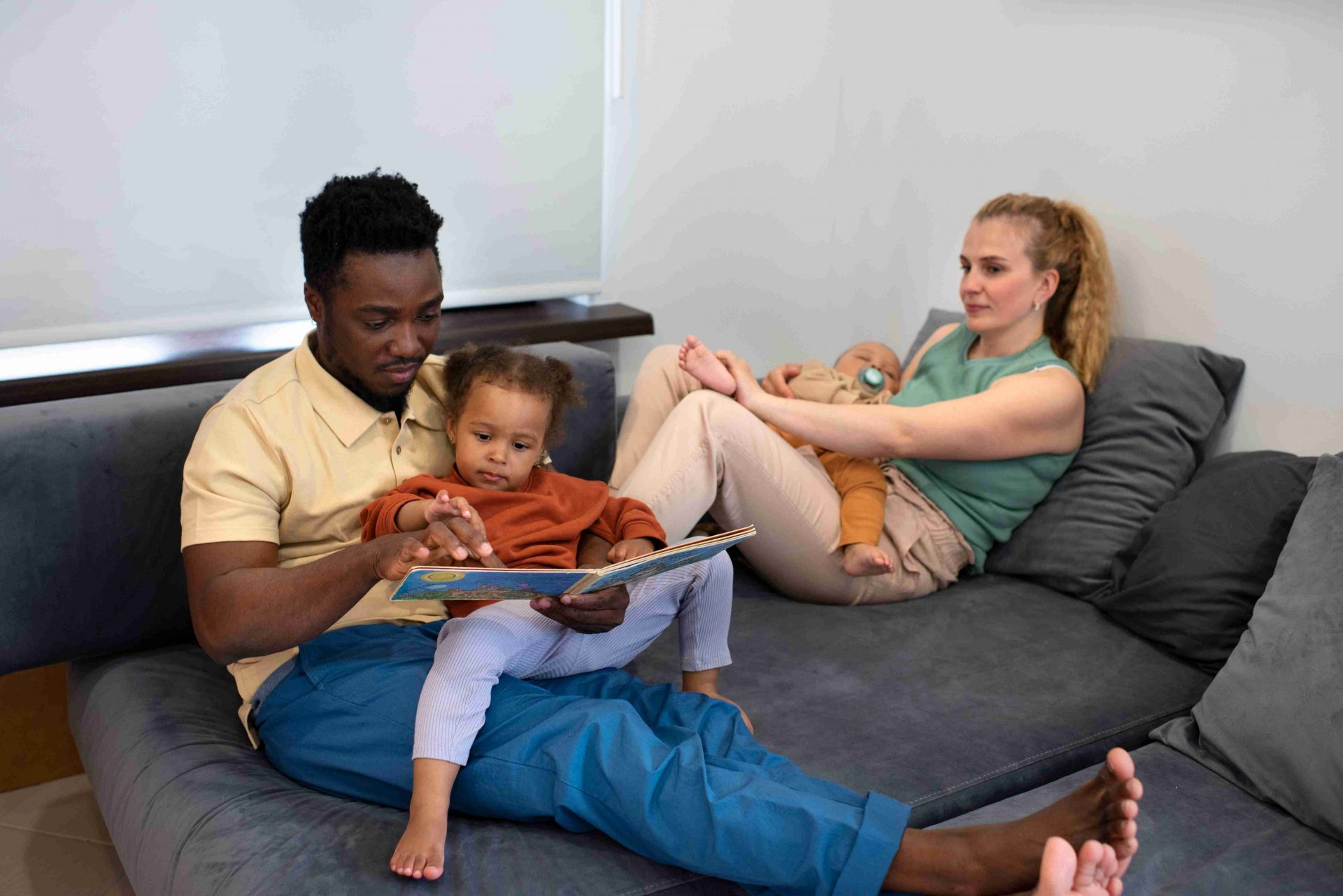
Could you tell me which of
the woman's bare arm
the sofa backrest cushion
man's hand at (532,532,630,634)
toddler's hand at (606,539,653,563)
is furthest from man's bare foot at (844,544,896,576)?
the sofa backrest cushion

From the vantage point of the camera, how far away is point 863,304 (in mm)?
3379

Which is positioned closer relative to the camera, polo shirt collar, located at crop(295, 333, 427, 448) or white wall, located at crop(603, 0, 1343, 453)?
polo shirt collar, located at crop(295, 333, 427, 448)

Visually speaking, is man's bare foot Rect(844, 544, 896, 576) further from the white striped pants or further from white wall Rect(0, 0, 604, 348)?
white wall Rect(0, 0, 604, 348)

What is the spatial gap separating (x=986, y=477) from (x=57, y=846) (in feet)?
6.53

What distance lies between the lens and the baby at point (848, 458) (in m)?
2.12

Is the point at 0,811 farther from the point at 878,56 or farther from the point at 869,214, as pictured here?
the point at 878,56

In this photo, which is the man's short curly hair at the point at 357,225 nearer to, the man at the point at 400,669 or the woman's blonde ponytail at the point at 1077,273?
the man at the point at 400,669

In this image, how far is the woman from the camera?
211 cm

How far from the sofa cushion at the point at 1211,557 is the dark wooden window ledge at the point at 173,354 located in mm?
1331

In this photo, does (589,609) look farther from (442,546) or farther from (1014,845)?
(1014,845)

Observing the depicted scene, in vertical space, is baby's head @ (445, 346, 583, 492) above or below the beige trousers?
above

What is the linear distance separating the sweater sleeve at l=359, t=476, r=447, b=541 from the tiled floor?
94 cm

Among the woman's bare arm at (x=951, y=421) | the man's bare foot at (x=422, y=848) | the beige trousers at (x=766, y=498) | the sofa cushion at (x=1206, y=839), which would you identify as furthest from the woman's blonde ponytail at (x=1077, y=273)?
the man's bare foot at (x=422, y=848)

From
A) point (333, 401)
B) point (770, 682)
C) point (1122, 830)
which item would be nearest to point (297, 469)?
point (333, 401)
